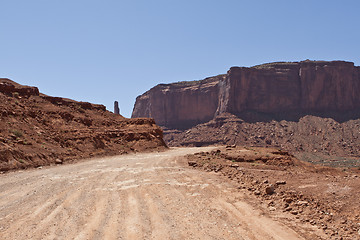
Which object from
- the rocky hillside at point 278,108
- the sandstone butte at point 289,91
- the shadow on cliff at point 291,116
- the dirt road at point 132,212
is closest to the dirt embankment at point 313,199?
the dirt road at point 132,212

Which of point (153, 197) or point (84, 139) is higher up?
point (84, 139)

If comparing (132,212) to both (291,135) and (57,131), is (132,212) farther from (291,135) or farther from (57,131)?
(291,135)

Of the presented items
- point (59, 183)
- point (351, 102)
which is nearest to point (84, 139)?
point (59, 183)

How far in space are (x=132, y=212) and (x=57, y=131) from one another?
65.8 feet

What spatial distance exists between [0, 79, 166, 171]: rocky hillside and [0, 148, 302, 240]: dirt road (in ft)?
24.9

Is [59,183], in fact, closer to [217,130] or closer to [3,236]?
[3,236]

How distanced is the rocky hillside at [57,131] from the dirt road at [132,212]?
24.9 feet

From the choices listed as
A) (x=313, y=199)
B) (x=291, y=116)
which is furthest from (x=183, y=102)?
(x=313, y=199)

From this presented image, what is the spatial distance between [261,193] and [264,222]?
2194mm

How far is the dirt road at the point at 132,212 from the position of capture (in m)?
5.33

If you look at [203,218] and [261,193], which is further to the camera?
[261,193]

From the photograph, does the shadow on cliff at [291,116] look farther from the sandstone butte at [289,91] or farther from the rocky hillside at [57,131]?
the rocky hillside at [57,131]

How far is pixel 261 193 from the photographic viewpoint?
318 inches

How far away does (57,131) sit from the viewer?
78.6 feet
